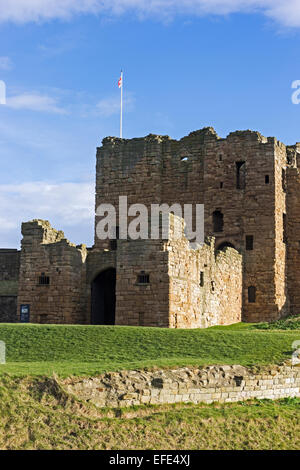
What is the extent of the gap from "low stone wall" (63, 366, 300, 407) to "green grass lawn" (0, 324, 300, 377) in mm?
426

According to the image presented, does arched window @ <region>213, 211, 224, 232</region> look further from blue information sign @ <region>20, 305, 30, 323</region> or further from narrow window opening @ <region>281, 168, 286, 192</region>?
blue information sign @ <region>20, 305, 30, 323</region>

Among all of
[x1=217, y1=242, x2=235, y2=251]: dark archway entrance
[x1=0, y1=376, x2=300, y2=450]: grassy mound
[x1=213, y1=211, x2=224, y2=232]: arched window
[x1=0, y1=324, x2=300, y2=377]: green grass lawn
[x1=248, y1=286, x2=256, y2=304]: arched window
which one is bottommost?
[x1=0, y1=376, x2=300, y2=450]: grassy mound

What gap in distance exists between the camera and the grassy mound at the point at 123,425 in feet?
46.4

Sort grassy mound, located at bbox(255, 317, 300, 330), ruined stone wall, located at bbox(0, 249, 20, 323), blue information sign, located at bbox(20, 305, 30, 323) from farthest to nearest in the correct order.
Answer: ruined stone wall, located at bbox(0, 249, 20, 323) → grassy mound, located at bbox(255, 317, 300, 330) → blue information sign, located at bbox(20, 305, 30, 323)

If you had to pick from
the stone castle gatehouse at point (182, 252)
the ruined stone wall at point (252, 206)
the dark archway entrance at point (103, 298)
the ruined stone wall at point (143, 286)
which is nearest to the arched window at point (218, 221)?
the stone castle gatehouse at point (182, 252)

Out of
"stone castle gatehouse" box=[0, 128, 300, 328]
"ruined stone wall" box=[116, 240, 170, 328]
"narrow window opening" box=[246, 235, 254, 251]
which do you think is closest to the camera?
"ruined stone wall" box=[116, 240, 170, 328]

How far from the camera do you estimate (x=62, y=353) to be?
2036cm

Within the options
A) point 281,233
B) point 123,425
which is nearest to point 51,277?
point 281,233

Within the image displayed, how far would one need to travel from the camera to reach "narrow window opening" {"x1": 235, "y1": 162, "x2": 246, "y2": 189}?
4003 cm

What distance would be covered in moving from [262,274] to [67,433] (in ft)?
84.6

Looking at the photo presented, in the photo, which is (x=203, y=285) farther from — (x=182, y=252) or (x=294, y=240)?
(x=294, y=240)

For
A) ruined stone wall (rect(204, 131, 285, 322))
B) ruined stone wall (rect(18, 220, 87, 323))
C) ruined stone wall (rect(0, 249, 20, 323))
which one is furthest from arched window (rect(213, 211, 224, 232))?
ruined stone wall (rect(0, 249, 20, 323))

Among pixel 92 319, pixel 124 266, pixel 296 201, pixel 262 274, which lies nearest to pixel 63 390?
pixel 124 266

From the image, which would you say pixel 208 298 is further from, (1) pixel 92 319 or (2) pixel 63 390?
(2) pixel 63 390
